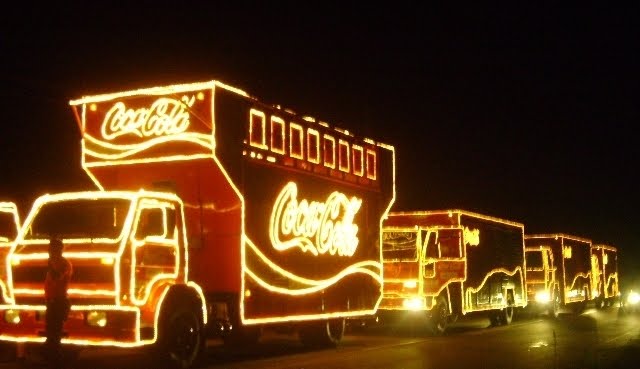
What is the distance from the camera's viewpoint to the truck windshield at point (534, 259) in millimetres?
34250

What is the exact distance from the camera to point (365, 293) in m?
19.9

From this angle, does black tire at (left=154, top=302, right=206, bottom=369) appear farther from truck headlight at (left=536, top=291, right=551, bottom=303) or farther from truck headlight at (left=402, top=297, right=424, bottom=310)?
truck headlight at (left=536, top=291, right=551, bottom=303)

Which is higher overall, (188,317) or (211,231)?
(211,231)

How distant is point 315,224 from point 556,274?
63.5 feet

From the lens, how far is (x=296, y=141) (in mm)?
17188

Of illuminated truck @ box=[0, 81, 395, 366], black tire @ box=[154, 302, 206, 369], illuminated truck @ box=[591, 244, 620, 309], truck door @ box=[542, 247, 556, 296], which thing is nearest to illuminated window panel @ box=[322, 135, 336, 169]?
illuminated truck @ box=[0, 81, 395, 366]

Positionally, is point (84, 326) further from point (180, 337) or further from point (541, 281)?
point (541, 281)

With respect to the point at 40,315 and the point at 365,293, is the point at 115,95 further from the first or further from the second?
the point at 365,293

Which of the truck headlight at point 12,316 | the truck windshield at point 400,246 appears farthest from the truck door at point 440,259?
the truck headlight at point 12,316

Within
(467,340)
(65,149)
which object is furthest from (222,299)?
(65,149)

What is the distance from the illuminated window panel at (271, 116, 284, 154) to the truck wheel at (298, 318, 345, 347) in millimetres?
3976

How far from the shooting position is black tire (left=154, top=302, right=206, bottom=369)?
1352cm

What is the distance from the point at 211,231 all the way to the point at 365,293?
5589 millimetres

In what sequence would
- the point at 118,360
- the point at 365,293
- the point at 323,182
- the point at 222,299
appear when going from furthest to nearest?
the point at 365,293
the point at 323,182
the point at 118,360
the point at 222,299
